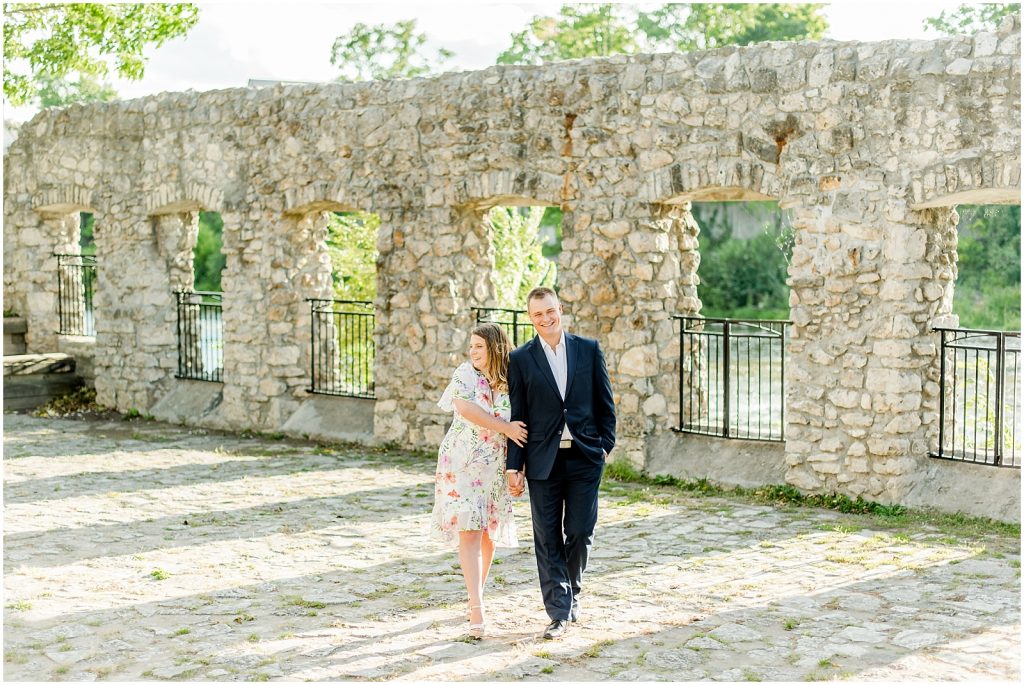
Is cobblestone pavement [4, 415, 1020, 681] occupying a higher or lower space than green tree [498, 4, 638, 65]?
lower

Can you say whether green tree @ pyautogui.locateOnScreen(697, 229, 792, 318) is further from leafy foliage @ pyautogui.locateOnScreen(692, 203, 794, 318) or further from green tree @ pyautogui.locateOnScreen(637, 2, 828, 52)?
green tree @ pyautogui.locateOnScreen(637, 2, 828, 52)

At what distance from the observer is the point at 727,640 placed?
584 cm

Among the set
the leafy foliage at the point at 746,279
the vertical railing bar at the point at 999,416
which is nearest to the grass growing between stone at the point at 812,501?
the vertical railing bar at the point at 999,416

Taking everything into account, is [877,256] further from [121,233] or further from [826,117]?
[121,233]

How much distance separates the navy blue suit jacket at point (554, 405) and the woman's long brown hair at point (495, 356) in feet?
0.36

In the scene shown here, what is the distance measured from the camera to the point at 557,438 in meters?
5.80

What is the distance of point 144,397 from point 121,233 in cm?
181

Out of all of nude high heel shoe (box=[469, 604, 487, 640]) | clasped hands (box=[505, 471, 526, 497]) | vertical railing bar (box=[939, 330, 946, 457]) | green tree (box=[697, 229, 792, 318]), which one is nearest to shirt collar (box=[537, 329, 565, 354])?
clasped hands (box=[505, 471, 526, 497])

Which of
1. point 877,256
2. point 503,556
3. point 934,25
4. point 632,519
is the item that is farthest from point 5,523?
point 934,25

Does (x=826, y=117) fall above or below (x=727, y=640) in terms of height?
above

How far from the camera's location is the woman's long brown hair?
596 cm

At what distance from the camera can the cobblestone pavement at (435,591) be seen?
5535 mm

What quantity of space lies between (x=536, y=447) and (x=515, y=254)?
447 inches

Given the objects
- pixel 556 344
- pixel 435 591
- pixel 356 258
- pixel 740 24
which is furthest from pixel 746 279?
pixel 556 344
